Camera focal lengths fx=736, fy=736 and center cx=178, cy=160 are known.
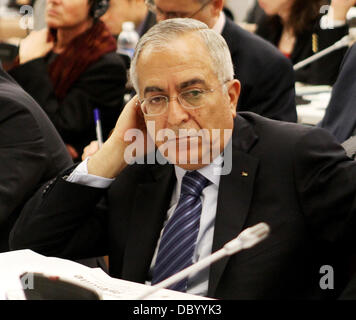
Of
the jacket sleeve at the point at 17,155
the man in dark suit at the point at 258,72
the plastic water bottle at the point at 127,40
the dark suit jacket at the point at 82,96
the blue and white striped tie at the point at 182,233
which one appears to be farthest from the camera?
the plastic water bottle at the point at 127,40

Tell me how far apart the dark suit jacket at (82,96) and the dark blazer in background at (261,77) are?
3.20 feet

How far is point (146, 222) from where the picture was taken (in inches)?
71.1

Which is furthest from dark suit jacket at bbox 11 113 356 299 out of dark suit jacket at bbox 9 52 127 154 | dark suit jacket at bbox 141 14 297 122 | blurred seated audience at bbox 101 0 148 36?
blurred seated audience at bbox 101 0 148 36

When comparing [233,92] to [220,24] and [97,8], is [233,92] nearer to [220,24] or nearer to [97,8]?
[220,24]

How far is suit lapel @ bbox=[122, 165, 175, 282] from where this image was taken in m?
1.78

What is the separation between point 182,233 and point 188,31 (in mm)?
468

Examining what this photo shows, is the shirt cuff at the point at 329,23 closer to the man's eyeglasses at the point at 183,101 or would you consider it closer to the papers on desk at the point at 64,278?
the man's eyeglasses at the point at 183,101

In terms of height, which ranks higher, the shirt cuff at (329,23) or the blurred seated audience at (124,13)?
the shirt cuff at (329,23)

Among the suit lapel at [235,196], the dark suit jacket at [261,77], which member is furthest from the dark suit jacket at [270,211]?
the dark suit jacket at [261,77]

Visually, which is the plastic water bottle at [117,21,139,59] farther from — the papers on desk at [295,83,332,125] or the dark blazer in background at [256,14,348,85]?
the papers on desk at [295,83,332,125]

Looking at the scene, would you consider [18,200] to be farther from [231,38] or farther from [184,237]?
[231,38]

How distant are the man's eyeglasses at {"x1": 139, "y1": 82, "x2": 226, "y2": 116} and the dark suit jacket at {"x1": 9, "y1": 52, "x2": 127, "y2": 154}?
1.86 m

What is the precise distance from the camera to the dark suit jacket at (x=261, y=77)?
2738 mm
